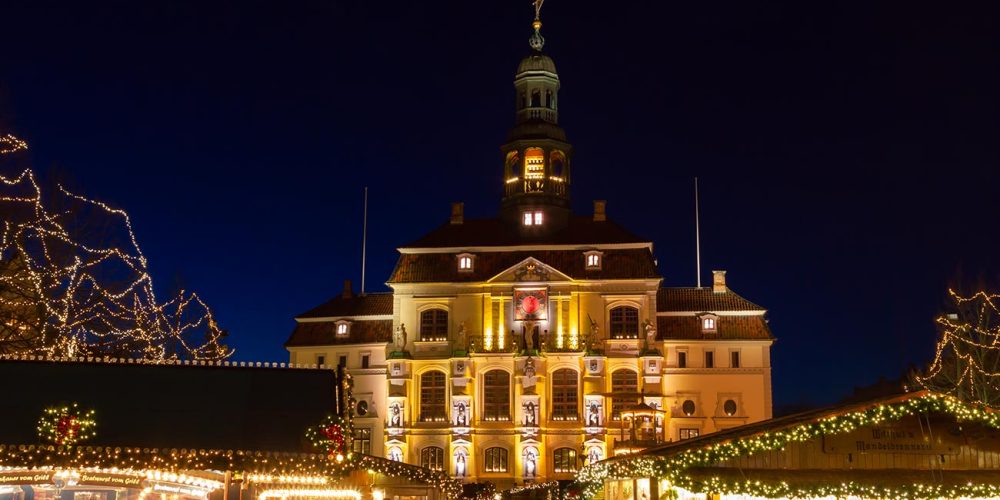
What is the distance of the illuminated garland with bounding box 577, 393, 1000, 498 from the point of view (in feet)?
66.9

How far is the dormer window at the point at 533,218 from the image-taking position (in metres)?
70.4

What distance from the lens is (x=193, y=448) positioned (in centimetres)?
2075

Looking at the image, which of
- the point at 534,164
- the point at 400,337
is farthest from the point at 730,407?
the point at 400,337

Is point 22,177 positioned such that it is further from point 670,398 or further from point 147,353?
point 670,398

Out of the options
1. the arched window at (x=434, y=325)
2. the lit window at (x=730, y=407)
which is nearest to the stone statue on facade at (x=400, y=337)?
the arched window at (x=434, y=325)

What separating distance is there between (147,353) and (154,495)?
100 feet

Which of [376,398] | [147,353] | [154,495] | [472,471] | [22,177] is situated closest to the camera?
[154,495]

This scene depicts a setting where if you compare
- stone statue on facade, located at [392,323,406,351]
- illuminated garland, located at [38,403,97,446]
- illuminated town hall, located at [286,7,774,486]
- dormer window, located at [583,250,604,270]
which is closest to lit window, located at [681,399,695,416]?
illuminated town hall, located at [286,7,774,486]

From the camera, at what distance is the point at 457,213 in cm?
7300

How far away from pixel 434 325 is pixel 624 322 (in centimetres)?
1168

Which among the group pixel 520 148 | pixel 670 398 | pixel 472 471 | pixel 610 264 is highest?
pixel 520 148

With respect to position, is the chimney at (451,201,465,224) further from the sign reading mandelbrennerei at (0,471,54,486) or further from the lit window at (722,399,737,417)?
the sign reading mandelbrennerei at (0,471,54,486)

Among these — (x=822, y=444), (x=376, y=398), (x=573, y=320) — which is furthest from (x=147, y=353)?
(x=822, y=444)

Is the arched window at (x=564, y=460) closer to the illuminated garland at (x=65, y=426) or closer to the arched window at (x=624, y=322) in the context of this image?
the arched window at (x=624, y=322)
